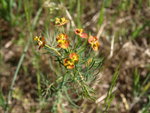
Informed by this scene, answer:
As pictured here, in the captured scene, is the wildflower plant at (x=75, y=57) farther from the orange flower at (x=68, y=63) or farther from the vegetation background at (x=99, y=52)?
the vegetation background at (x=99, y=52)

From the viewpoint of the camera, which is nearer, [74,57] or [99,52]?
[74,57]

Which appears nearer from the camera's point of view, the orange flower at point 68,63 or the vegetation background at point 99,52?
the orange flower at point 68,63

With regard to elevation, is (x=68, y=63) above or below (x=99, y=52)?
above

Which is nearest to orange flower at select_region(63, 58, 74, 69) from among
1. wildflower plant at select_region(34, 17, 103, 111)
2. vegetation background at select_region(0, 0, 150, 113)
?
wildflower plant at select_region(34, 17, 103, 111)

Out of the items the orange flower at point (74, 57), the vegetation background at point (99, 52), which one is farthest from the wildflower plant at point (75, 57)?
the vegetation background at point (99, 52)

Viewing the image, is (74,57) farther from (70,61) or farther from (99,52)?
(99,52)

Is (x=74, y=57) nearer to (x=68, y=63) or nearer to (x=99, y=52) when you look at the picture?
(x=68, y=63)

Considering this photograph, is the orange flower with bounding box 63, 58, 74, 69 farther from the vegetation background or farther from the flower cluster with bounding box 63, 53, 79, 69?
the vegetation background

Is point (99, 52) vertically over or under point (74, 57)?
under

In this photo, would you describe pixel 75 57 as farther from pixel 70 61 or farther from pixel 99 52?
pixel 99 52

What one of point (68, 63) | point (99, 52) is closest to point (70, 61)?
point (68, 63)
